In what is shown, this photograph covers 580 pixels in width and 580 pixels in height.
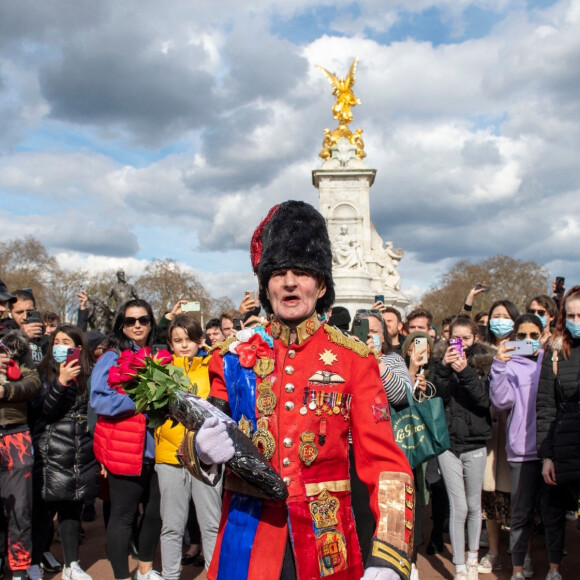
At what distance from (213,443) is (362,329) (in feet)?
10.1

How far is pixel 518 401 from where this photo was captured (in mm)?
5461

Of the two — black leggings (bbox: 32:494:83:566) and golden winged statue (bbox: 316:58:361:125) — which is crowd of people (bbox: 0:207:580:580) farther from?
golden winged statue (bbox: 316:58:361:125)

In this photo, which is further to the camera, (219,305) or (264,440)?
(219,305)

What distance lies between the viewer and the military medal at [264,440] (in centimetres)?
240

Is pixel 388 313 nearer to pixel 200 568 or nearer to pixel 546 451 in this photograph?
pixel 546 451

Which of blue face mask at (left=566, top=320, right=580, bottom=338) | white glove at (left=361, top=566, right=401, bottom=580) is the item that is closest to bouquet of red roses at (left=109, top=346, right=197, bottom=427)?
white glove at (left=361, top=566, right=401, bottom=580)

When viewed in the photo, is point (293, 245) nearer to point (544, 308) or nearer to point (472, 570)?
point (472, 570)

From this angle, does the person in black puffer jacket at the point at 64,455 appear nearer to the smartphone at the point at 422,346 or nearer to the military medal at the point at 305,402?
the smartphone at the point at 422,346

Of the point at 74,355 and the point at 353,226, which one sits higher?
the point at 353,226

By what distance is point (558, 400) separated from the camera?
16.1 ft

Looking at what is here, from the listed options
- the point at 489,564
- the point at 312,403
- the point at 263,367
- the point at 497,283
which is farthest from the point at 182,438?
the point at 497,283

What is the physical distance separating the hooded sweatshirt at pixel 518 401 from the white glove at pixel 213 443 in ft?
12.3

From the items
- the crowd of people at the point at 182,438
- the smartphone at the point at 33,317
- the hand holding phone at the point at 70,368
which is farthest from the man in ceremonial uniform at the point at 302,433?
the smartphone at the point at 33,317

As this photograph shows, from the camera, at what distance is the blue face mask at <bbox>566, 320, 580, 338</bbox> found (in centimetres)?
480
